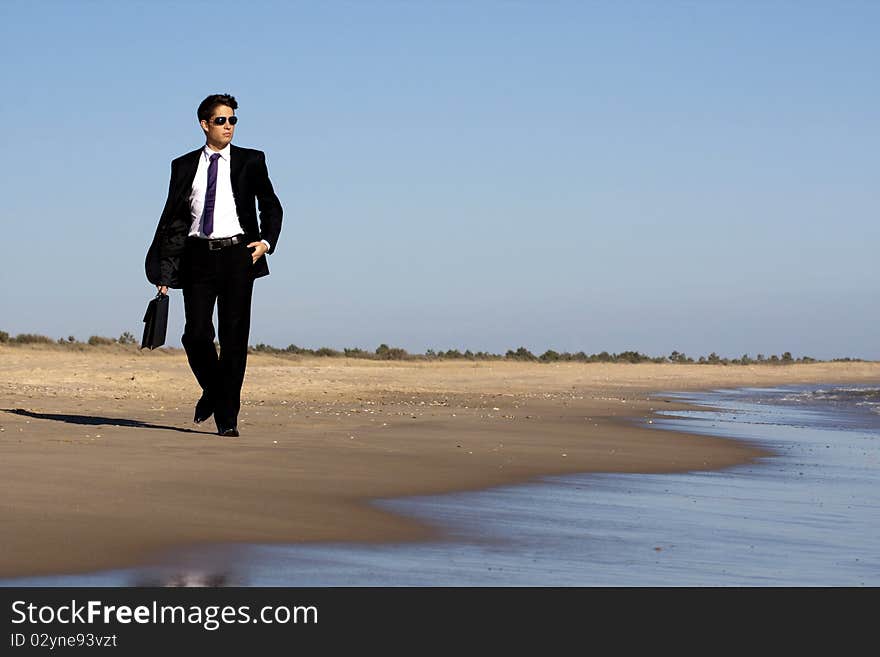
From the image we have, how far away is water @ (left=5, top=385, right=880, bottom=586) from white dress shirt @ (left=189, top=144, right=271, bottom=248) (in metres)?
3.27

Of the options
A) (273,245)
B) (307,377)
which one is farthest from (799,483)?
(307,377)

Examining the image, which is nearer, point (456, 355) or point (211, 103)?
point (211, 103)

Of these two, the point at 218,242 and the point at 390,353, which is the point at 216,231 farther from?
the point at 390,353

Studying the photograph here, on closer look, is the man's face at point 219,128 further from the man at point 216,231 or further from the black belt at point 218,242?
the black belt at point 218,242

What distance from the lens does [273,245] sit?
34.4 feet

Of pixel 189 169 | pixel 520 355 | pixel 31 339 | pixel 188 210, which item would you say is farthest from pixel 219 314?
pixel 520 355

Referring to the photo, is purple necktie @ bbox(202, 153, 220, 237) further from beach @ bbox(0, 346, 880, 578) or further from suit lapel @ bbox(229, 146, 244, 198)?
beach @ bbox(0, 346, 880, 578)

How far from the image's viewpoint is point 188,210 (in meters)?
10.4

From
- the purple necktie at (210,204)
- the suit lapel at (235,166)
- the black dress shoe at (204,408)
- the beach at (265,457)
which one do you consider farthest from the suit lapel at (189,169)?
the beach at (265,457)

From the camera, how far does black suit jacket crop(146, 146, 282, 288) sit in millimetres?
10320

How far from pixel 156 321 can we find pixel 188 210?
0.91 meters

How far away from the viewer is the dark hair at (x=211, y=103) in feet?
33.7
